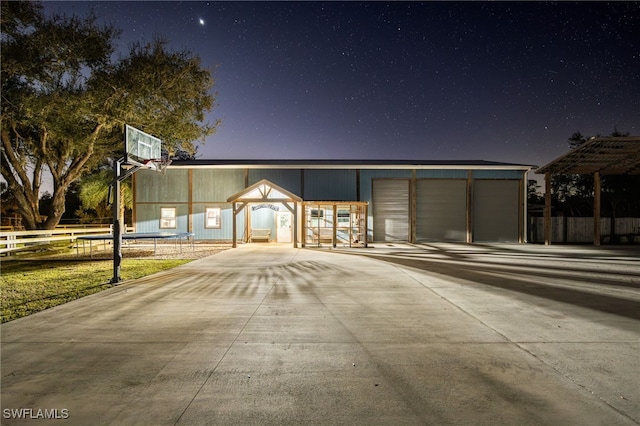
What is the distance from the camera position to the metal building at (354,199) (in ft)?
76.0

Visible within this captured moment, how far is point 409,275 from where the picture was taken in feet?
33.2

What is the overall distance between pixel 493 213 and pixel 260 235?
16.0 m

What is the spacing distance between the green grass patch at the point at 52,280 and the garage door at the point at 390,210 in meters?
13.5

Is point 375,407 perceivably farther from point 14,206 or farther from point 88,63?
point 14,206

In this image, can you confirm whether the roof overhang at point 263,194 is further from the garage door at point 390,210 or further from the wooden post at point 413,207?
the wooden post at point 413,207

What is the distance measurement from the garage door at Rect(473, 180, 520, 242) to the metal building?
0.07 meters

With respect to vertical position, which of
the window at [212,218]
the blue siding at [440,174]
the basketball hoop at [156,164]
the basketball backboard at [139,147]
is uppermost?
the blue siding at [440,174]

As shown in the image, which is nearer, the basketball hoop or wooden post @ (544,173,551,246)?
the basketball hoop

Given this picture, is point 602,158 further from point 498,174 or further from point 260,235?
point 260,235

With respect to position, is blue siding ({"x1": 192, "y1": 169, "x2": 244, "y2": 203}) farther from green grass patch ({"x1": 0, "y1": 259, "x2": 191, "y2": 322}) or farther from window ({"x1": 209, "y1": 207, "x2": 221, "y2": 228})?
green grass patch ({"x1": 0, "y1": 259, "x2": 191, "y2": 322})

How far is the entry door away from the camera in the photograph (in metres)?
23.2

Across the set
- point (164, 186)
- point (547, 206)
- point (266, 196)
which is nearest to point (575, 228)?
point (547, 206)

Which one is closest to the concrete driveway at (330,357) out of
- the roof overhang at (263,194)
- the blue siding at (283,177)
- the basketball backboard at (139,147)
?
the basketball backboard at (139,147)

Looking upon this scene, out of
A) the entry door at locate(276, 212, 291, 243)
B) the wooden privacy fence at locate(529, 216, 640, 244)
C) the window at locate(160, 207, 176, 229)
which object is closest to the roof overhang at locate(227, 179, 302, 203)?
the entry door at locate(276, 212, 291, 243)
